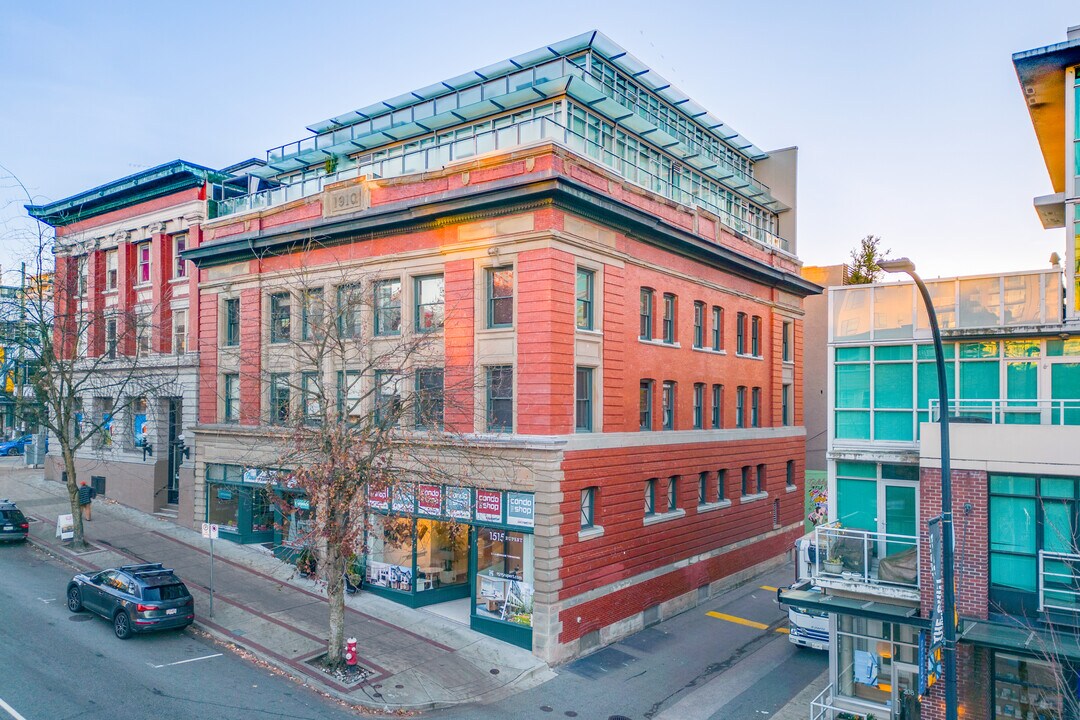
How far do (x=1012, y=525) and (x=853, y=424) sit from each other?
14.3 ft

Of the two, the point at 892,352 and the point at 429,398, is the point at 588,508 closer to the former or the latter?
the point at 429,398

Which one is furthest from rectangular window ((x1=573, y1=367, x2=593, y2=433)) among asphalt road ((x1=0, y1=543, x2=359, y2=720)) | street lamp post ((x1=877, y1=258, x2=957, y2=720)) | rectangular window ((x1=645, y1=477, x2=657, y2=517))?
street lamp post ((x1=877, y1=258, x2=957, y2=720))

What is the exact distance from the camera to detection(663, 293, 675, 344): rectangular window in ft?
87.7

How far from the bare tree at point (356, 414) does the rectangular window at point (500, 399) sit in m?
0.55

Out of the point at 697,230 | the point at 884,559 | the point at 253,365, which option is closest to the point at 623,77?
the point at 697,230

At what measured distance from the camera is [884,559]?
16.3 m

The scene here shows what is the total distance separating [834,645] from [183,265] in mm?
29734

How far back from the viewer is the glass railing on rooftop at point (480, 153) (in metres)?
22.0

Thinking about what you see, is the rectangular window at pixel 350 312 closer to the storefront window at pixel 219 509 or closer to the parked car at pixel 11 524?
the storefront window at pixel 219 509

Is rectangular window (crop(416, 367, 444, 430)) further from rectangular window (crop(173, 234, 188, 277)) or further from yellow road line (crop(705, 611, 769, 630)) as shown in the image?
rectangular window (crop(173, 234, 188, 277))

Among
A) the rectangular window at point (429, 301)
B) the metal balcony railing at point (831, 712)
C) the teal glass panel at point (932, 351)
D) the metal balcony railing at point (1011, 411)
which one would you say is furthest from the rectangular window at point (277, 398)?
the metal balcony railing at point (1011, 411)

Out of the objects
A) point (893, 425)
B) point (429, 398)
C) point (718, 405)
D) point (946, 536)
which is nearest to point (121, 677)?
point (429, 398)

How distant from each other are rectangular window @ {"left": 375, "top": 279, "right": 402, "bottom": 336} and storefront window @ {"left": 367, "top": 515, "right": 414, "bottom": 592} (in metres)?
5.99

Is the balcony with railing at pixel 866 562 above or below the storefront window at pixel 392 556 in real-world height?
above
